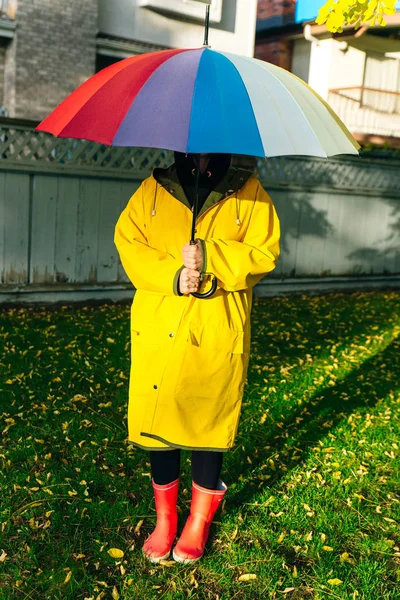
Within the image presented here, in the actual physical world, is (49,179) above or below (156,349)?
above

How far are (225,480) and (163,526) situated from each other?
→ 0.86 meters

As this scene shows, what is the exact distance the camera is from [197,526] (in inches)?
124

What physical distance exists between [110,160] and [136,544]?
17.9 feet

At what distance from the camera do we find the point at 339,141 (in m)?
2.95

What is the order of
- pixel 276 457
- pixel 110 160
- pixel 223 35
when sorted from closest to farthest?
pixel 276 457, pixel 110 160, pixel 223 35

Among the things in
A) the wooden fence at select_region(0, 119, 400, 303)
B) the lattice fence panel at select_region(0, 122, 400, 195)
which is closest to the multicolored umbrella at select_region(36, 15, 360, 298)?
the lattice fence panel at select_region(0, 122, 400, 195)

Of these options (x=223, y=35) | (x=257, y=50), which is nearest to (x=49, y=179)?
(x=223, y=35)

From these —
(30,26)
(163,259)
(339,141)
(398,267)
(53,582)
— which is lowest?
(53,582)

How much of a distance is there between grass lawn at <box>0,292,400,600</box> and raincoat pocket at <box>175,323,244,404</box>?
0.80 meters

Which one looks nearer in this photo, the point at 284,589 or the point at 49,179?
the point at 284,589

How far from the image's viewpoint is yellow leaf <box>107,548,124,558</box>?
10.3 ft

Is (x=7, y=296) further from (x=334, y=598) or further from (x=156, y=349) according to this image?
(x=334, y=598)

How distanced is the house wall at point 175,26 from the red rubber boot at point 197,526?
11404mm

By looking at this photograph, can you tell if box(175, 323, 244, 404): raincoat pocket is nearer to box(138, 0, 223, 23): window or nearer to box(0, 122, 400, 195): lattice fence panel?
box(0, 122, 400, 195): lattice fence panel
